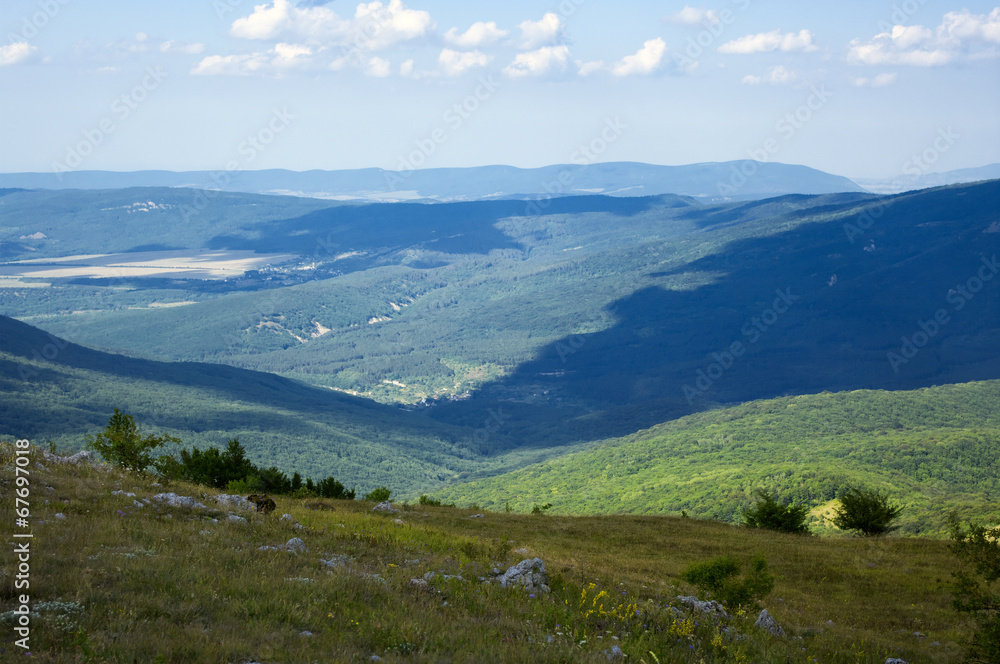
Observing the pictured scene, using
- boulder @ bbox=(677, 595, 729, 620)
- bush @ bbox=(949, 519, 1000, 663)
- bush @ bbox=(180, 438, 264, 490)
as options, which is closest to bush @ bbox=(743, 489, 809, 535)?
boulder @ bbox=(677, 595, 729, 620)

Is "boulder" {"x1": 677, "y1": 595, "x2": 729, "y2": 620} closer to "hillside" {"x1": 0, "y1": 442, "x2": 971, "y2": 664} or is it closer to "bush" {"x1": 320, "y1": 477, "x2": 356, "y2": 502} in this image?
"hillside" {"x1": 0, "y1": 442, "x2": 971, "y2": 664}

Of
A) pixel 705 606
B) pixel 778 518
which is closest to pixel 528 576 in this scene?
pixel 705 606

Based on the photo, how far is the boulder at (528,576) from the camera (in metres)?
11.2

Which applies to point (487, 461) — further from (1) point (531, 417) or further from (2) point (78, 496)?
(2) point (78, 496)

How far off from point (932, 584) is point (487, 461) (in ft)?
426

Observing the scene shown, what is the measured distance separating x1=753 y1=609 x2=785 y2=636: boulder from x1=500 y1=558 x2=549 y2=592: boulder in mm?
3805

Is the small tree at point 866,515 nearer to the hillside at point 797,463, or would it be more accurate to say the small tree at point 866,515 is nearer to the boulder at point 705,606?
the hillside at point 797,463

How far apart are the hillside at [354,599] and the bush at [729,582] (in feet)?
1.01

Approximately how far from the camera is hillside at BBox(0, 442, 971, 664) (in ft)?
24.0

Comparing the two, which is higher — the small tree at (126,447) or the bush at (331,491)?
the small tree at (126,447)

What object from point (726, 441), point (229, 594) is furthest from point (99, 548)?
point (726, 441)

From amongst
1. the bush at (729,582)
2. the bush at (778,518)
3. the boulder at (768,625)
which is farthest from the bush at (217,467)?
the bush at (778,518)

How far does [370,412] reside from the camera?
544 feet

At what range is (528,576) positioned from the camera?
37.4 feet
